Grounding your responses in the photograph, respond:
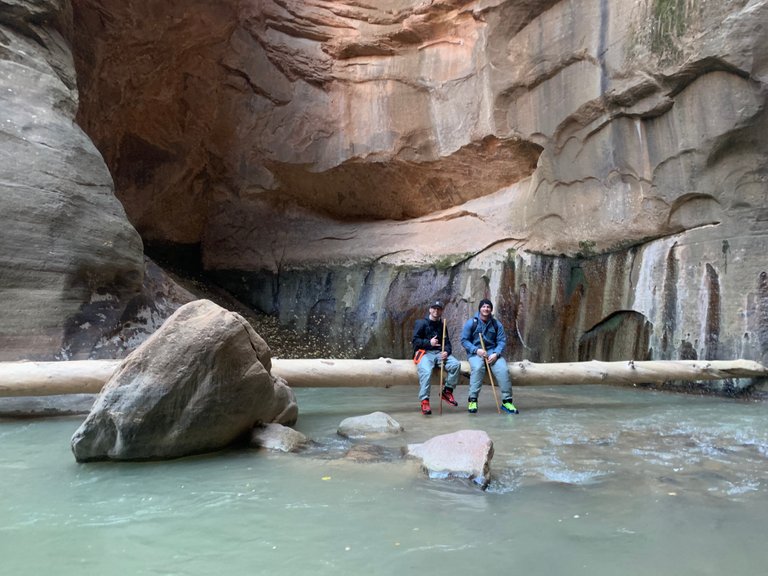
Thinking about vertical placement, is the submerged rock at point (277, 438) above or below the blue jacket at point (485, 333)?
below

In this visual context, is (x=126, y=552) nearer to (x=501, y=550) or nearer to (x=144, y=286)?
(x=501, y=550)

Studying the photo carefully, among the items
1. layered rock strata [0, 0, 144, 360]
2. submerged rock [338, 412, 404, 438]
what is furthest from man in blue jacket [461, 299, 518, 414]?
layered rock strata [0, 0, 144, 360]

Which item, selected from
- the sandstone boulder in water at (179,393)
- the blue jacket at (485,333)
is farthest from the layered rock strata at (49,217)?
the blue jacket at (485,333)

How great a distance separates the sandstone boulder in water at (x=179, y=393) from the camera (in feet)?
14.1

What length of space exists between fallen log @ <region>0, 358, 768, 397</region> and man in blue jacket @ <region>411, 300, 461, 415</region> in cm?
30

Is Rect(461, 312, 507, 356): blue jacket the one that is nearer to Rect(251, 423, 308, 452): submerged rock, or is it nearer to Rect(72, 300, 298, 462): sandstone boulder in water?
Rect(251, 423, 308, 452): submerged rock

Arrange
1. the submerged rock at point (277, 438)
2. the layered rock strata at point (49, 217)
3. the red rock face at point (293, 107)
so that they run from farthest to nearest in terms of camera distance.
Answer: the red rock face at point (293, 107), the layered rock strata at point (49, 217), the submerged rock at point (277, 438)

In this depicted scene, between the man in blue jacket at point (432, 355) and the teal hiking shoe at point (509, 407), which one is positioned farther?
the man in blue jacket at point (432, 355)

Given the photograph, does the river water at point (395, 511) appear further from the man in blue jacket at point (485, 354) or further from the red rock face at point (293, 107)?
the red rock face at point (293, 107)

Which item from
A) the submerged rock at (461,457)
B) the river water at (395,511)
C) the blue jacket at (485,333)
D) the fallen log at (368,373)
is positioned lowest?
the river water at (395,511)

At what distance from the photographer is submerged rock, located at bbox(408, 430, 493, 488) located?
3.75m

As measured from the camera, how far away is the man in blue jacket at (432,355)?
7113 mm

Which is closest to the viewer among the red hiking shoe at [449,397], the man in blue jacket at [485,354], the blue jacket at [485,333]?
the man in blue jacket at [485,354]

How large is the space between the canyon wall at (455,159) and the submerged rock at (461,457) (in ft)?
19.1
